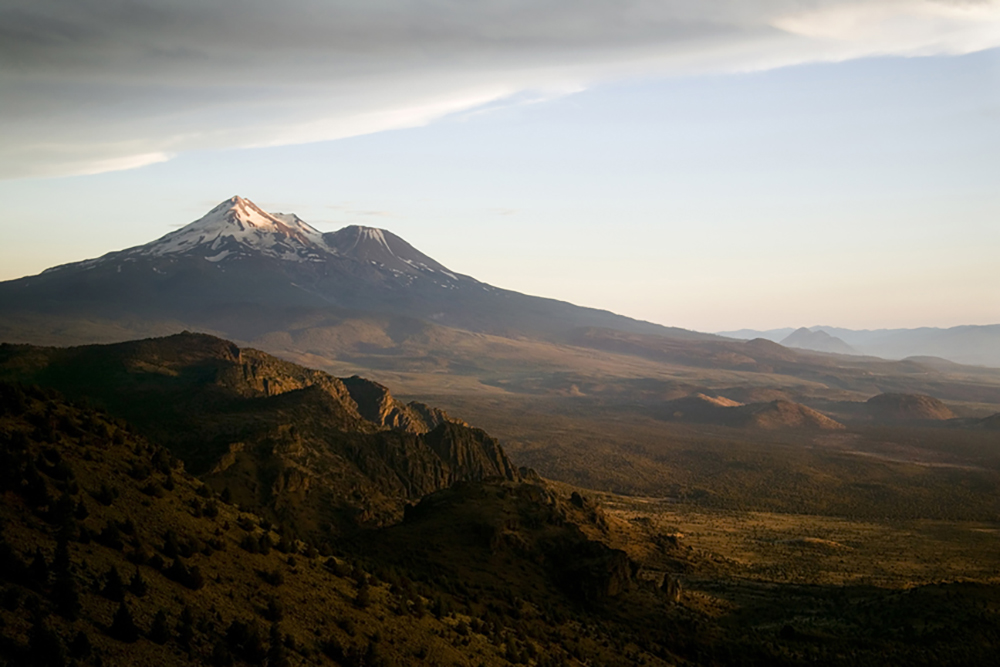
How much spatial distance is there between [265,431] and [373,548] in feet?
46.9

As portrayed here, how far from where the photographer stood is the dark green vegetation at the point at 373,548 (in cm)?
1673

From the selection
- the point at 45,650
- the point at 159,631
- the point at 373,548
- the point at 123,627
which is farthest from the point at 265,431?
the point at 45,650

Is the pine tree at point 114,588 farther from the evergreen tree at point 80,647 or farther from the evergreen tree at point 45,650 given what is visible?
the evergreen tree at point 45,650

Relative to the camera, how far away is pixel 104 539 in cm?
1773

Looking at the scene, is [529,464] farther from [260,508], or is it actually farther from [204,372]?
[260,508]

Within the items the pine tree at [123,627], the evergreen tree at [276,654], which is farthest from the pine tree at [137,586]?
the evergreen tree at [276,654]

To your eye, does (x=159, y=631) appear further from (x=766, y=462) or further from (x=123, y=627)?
(x=766, y=462)

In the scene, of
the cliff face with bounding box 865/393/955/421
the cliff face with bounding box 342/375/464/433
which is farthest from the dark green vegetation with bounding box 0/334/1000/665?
the cliff face with bounding box 865/393/955/421

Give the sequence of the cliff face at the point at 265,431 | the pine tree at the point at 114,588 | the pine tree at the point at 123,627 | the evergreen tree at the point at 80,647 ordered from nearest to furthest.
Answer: the evergreen tree at the point at 80,647 → the pine tree at the point at 123,627 → the pine tree at the point at 114,588 → the cliff face at the point at 265,431

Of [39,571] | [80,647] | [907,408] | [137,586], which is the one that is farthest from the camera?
[907,408]

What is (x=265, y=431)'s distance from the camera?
47625mm

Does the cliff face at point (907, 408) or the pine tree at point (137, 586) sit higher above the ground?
the pine tree at point (137, 586)

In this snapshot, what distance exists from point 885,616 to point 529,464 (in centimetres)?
7217

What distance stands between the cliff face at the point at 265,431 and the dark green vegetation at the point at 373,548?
0.23 metres
